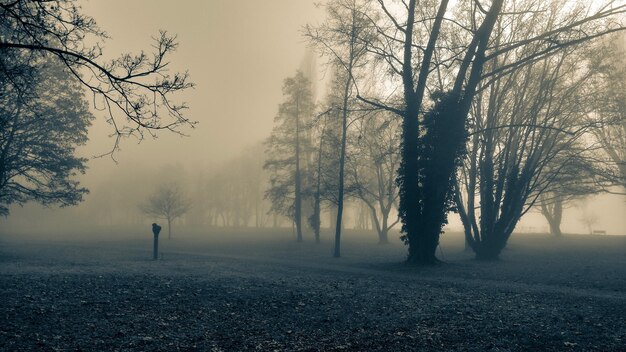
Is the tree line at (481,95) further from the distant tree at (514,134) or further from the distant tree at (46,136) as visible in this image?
the distant tree at (46,136)

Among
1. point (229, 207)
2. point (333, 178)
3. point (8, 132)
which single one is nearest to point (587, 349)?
point (8, 132)

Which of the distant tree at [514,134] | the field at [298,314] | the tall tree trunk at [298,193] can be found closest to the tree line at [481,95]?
the distant tree at [514,134]

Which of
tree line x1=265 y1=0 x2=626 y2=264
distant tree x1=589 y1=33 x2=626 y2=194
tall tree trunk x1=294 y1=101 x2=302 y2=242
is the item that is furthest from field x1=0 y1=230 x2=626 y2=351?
tall tree trunk x1=294 y1=101 x2=302 y2=242

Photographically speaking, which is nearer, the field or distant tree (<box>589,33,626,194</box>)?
the field

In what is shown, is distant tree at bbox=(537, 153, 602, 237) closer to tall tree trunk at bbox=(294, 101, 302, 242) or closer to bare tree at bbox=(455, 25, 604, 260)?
bare tree at bbox=(455, 25, 604, 260)

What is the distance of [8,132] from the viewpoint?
20578 millimetres

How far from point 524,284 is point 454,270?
3198mm

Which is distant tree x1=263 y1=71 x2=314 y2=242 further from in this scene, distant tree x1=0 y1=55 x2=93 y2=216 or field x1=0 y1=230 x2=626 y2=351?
field x1=0 y1=230 x2=626 y2=351

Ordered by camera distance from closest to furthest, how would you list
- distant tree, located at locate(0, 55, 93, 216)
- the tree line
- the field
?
1. the field
2. the tree line
3. distant tree, located at locate(0, 55, 93, 216)

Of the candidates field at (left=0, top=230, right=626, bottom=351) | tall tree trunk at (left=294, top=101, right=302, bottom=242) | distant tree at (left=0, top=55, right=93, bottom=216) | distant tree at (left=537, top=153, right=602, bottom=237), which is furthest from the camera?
tall tree trunk at (left=294, top=101, right=302, bottom=242)

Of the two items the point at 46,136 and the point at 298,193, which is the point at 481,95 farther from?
the point at 46,136

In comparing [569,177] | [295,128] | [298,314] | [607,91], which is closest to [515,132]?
[607,91]

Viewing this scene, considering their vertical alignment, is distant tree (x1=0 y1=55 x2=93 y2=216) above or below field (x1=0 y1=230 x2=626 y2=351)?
above

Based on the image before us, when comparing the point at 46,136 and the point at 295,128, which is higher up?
the point at 295,128
